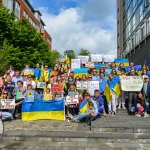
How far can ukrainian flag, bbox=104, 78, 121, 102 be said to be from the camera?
1520cm

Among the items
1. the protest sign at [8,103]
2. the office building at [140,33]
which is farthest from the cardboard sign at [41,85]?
the office building at [140,33]

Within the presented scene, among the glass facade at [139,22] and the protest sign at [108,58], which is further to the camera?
the glass facade at [139,22]

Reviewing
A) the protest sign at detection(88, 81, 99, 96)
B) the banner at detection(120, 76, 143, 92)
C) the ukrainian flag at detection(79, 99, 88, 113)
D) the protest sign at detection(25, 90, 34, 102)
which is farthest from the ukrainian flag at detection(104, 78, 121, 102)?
the protest sign at detection(25, 90, 34, 102)

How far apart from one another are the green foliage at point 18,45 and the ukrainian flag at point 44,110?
1369 cm

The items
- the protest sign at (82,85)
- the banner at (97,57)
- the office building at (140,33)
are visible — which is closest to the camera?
the protest sign at (82,85)

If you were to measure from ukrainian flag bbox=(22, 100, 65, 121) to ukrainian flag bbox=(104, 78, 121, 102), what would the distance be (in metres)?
2.24

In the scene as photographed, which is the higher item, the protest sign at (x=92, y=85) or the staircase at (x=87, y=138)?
the protest sign at (x=92, y=85)

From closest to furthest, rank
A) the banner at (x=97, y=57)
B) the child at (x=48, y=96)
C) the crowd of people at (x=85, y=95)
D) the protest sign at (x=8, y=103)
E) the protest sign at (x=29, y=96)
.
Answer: the protest sign at (x=8, y=103), the crowd of people at (x=85, y=95), the protest sign at (x=29, y=96), the child at (x=48, y=96), the banner at (x=97, y=57)

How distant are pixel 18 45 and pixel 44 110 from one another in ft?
89.2

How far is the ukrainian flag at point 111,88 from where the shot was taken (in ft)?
49.9

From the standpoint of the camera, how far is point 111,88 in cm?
1531

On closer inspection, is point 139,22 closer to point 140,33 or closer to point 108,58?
point 140,33

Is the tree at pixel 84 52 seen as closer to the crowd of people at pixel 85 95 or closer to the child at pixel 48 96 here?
the crowd of people at pixel 85 95

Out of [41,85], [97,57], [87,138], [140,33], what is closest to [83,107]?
[87,138]
